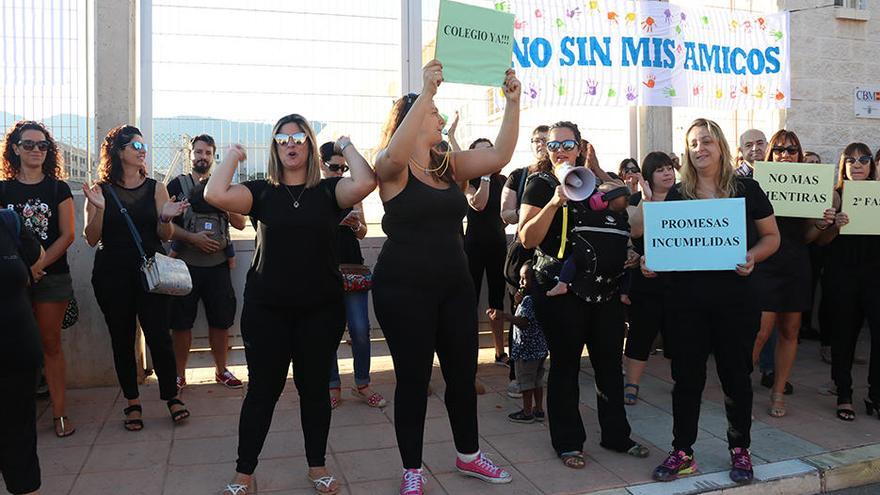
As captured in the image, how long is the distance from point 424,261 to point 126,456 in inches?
97.5

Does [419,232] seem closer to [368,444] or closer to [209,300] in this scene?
[368,444]

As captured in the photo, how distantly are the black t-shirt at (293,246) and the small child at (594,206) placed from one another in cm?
133

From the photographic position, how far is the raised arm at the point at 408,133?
11.2 ft

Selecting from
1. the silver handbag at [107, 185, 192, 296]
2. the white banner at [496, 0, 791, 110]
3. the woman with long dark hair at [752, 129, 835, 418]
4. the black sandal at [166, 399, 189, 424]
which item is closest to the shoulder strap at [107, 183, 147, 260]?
the silver handbag at [107, 185, 192, 296]

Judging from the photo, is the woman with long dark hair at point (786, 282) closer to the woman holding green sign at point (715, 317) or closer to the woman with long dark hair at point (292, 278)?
the woman holding green sign at point (715, 317)

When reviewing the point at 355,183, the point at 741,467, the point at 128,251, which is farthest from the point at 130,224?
the point at 741,467

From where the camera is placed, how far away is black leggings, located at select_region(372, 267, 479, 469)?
11.7 ft

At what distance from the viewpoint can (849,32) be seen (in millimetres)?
8508

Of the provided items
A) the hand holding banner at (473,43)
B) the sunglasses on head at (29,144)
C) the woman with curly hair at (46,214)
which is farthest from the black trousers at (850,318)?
the sunglasses on head at (29,144)

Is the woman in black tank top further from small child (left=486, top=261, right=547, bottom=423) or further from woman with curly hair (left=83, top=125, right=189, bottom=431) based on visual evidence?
woman with curly hair (left=83, top=125, right=189, bottom=431)

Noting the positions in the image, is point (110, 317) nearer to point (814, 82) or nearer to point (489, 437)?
point (489, 437)

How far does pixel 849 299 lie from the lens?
16.8 feet

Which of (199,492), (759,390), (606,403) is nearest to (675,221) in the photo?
(606,403)

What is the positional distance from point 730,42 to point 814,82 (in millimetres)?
1596
